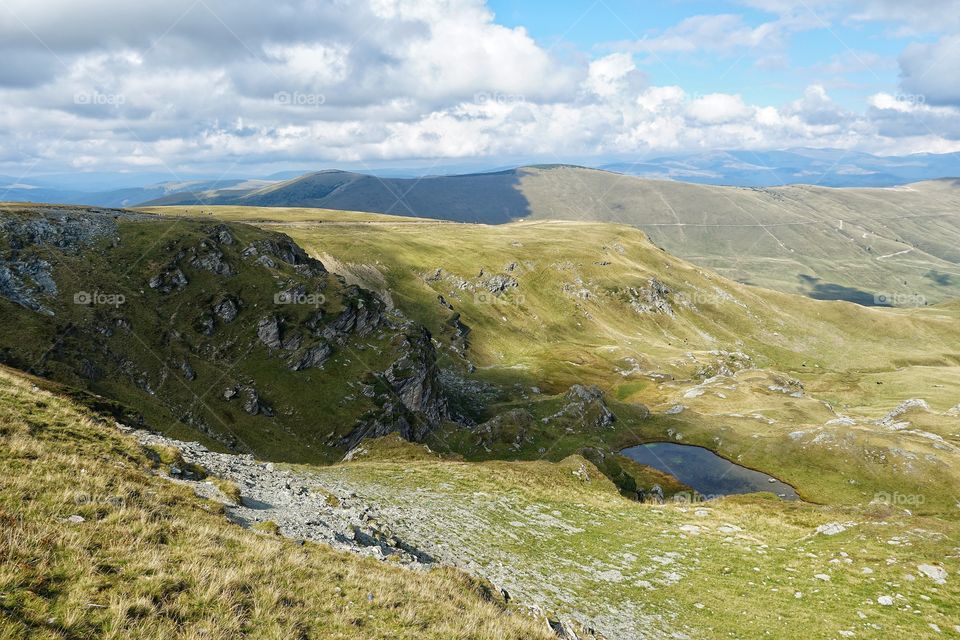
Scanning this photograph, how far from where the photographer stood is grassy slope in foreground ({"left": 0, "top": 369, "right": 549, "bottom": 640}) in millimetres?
10930

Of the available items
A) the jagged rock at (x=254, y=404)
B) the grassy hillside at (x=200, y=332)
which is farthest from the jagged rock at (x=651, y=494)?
the jagged rock at (x=254, y=404)

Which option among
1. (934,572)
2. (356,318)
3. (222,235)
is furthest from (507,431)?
(222,235)

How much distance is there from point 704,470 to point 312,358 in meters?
83.4

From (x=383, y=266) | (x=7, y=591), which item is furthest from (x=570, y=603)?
(x=383, y=266)

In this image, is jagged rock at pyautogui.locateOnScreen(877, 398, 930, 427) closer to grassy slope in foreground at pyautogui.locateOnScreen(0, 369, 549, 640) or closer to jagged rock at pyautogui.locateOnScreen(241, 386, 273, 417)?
jagged rock at pyautogui.locateOnScreen(241, 386, 273, 417)

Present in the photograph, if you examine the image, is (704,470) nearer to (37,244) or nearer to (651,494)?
(651,494)

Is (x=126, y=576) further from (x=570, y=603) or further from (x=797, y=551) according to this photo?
(x=797, y=551)

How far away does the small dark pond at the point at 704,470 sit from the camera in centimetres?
9012

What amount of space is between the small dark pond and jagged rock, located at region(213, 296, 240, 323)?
87.9 metres

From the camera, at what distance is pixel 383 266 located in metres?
192

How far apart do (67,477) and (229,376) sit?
253ft

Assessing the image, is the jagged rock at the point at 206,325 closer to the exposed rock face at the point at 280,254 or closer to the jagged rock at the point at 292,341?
the jagged rock at the point at 292,341

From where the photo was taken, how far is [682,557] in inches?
1267

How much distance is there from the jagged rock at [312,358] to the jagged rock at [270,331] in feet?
17.4
